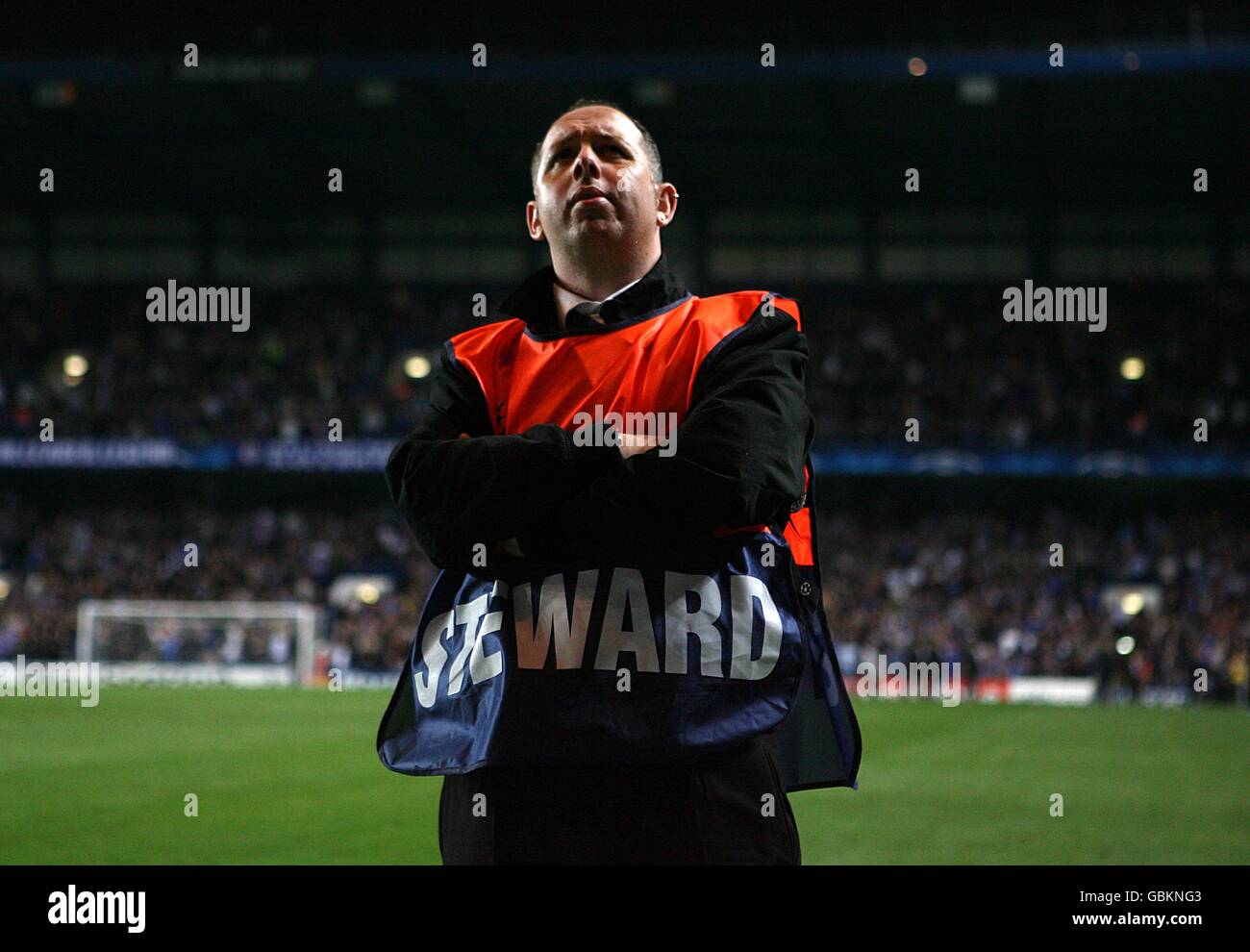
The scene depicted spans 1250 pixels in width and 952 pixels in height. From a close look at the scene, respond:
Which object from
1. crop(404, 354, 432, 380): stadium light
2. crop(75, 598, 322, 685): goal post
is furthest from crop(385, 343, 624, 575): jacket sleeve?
crop(404, 354, 432, 380): stadium light

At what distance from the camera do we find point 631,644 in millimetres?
2291

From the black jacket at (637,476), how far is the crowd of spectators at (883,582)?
27389 millimetres

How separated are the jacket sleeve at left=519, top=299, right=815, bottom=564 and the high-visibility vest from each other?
38 millimetres

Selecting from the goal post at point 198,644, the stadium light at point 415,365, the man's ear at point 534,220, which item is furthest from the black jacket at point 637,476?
the stadium light at point 415,365

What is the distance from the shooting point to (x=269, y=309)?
39.6 m

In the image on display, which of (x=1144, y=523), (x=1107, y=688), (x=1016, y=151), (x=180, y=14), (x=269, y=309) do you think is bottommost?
(x=1107, y=688)

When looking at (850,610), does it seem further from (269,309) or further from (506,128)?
(269,309)

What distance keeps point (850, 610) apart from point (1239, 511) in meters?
10.2

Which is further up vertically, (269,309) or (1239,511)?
(269,309)

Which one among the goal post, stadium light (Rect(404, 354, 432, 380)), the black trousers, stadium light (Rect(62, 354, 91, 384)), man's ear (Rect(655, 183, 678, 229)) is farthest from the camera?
stadium light (Rect(62, 354, 91, 384))

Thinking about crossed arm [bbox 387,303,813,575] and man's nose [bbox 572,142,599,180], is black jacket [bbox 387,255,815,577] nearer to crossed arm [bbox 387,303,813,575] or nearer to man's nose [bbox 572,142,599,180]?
crossed arm [bbox 387,303,813,575]

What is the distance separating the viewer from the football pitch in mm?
8844

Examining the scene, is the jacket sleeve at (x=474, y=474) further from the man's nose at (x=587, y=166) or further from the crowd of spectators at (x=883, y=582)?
the crowd of spectators at (x=883, y=582)
